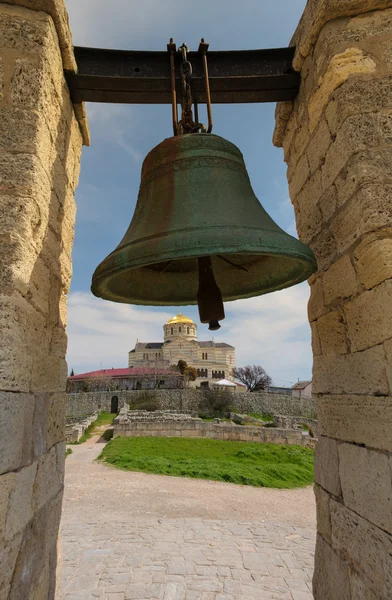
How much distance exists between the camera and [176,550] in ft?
16.5

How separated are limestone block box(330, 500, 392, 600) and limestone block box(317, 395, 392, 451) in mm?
371

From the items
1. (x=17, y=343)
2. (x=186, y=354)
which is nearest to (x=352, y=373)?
(x=17, y=343)

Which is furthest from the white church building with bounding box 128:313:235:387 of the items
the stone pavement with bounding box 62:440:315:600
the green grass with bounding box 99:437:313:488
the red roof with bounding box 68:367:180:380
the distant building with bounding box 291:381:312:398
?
the stone pavement with bounding box 62:440:315:600

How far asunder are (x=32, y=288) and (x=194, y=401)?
36155mm

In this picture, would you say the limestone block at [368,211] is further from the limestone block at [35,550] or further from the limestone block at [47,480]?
the limestone block at [35,550]

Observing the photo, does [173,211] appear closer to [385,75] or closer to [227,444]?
[385,75]

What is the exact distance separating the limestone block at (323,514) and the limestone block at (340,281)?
1.17m

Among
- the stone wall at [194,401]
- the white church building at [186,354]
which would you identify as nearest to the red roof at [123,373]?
the stone wall at [194,401]

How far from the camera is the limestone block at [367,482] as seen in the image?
158 centimetres

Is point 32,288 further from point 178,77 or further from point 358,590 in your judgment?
point 358,590

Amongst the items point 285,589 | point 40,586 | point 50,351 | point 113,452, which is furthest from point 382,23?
point 113,452

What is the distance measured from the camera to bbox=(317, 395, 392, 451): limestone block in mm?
1633

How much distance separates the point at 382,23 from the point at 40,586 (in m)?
3.69

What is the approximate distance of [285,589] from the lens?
3.97 meters
